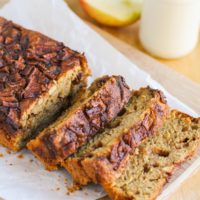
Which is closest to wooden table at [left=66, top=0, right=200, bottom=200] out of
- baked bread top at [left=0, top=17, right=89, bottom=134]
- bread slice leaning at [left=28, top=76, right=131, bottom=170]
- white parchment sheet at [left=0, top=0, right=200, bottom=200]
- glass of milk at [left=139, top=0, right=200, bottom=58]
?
glass of milk at [left=139, top=0, right=200, bottom=58]

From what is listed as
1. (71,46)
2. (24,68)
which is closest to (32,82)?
(24,68)

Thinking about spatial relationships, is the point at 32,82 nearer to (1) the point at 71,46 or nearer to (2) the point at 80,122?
(2) the point at 80,122

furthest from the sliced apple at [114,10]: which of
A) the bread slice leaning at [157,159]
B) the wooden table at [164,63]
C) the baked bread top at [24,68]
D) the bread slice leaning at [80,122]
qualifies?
the bread slice leaning at [157,159]

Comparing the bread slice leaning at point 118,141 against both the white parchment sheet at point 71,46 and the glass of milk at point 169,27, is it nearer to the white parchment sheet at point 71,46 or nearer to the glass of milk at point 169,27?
the white parchment sheet at point 71,46

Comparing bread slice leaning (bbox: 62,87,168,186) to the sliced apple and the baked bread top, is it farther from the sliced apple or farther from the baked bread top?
the sliced apple

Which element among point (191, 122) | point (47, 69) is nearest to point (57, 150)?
point (47, 69)
